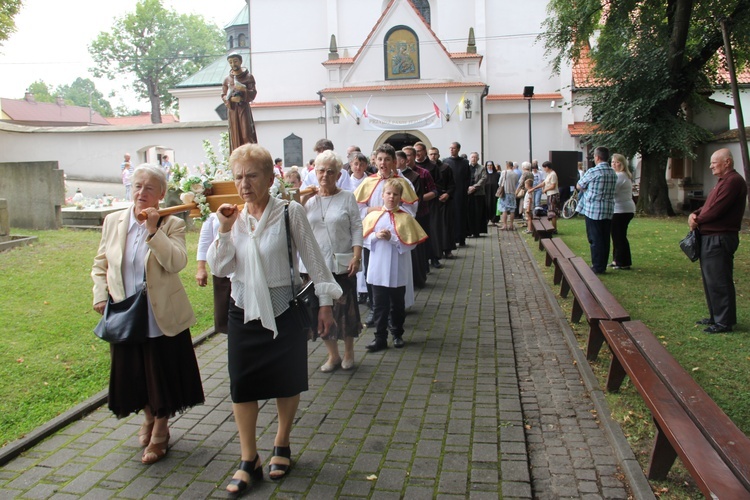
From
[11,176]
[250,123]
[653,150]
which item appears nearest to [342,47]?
[653,150]

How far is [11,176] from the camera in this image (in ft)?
51.6

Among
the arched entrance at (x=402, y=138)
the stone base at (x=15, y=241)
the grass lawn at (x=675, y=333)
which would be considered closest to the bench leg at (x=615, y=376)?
the grass lawn at (x=675, y=333)

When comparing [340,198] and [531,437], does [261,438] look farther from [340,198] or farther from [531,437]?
[340,198]

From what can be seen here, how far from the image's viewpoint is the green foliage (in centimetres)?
10481

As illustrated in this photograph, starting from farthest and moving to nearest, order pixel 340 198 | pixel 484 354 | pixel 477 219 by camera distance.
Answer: pixel 477 219 < pixel 484 354 < pixel 340 198

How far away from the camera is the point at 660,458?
384 centimetres

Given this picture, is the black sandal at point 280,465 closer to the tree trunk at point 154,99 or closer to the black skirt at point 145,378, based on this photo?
the black skirt at point 145,378

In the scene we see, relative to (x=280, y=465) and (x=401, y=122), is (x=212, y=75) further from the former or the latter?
(x=280, y=465)

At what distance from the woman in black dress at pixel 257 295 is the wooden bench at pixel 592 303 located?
3014 millimetres

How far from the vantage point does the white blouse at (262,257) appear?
12.5 feet

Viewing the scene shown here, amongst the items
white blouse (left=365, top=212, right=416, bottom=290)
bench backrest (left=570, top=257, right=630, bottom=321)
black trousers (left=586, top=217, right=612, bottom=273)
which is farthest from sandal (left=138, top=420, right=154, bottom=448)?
black trousers (left=586, top=217, right=612, bottom=273)

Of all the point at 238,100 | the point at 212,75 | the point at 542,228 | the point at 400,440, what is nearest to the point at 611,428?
the point at 400,440

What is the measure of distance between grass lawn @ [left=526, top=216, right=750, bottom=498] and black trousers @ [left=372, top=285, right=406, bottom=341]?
1824mm

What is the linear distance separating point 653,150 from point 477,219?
795cm
